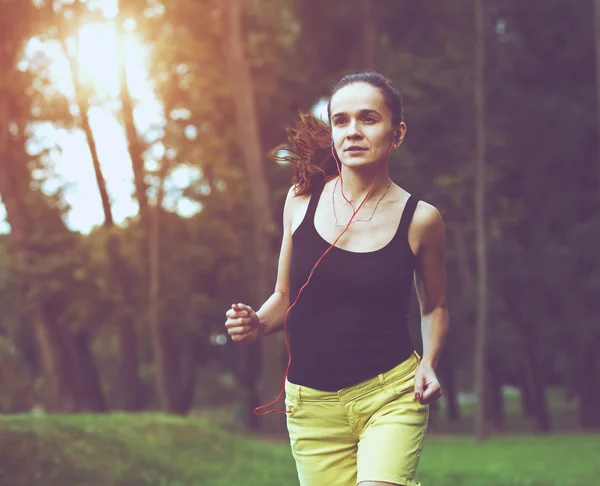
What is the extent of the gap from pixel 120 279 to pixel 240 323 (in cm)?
2647

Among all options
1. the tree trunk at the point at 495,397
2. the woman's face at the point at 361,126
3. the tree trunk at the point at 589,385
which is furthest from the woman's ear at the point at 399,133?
the tree trunk at the point at 495,397

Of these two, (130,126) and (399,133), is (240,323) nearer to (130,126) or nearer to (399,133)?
(399,133)

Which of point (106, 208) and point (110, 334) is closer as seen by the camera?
point (106, 208)

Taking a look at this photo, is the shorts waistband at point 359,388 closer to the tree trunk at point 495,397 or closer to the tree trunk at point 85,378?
the tree trunk at point 85,378

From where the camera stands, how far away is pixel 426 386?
13.1 feet

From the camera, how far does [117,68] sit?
2733 centimetres

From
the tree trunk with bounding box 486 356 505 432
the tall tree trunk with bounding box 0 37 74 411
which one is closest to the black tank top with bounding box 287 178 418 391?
the tall tree trunk with bounding box 0 37 74 411

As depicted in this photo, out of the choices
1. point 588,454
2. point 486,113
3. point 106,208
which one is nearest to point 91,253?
point 106,208

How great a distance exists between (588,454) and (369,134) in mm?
15832

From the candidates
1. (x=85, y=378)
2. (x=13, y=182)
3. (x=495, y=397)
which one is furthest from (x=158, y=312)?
(x=495, y=397)

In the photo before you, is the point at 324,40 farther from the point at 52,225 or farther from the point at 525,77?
the point at 52,225

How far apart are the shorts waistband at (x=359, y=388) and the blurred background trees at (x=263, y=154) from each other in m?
22.4

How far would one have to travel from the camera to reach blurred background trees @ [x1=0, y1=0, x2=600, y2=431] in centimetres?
2778

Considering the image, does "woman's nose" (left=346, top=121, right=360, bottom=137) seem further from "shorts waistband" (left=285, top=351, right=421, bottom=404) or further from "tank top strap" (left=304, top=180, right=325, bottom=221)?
"shorts waistband" (left=285, top=351, right=421, bottom=404)
